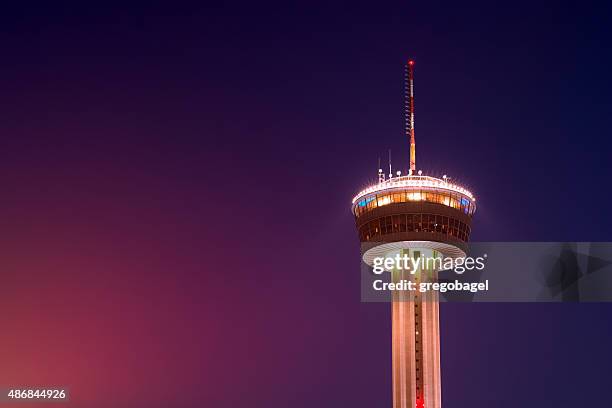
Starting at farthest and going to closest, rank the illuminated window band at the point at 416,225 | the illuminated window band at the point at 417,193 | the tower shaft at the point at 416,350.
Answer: the illuminated window band at the point at 417,193 → the illuminated window band at the point at 416,225 → the tower shaft at the point at 416,350

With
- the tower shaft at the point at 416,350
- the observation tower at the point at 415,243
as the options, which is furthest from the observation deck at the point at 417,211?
the tower shaft at the point at 416,350

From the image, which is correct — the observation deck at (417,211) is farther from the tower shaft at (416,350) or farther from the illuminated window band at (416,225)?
the tower shaft at (416,350)

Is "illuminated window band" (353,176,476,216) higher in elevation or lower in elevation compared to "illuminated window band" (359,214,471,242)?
higher

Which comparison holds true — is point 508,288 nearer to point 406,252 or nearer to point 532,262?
point 532,262

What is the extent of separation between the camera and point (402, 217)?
486 ft

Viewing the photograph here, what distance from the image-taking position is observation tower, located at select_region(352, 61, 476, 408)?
14188cm

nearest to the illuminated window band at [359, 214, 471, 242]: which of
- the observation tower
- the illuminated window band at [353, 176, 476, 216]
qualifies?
the observation tower

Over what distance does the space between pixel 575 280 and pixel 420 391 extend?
31.1 meters

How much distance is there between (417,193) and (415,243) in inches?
330

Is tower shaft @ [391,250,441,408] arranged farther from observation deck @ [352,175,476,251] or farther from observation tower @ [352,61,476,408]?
observation deck @ [352,175,476,251]

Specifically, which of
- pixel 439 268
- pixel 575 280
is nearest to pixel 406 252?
pixel 439 268

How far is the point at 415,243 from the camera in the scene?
148250 millimetres

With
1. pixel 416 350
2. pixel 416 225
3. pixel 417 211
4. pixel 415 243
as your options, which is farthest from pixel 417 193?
pixel 416 350

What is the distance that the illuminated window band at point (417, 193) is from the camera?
148 m
